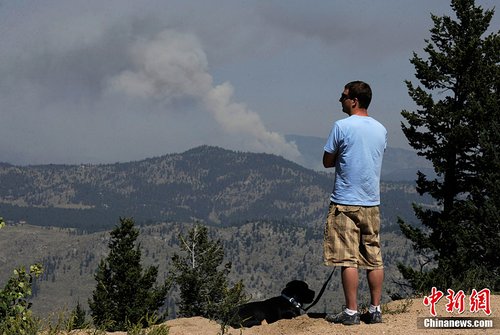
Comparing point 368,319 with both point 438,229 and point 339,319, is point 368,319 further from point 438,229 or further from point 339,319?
point 438,229

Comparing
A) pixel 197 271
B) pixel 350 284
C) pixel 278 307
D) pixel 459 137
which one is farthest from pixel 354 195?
pixel 197 271

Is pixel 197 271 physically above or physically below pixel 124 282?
above

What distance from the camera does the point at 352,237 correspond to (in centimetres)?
623

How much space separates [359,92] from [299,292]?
3.66 metres

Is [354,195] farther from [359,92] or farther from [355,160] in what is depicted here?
[359,92]

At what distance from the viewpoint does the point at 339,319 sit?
6.57 metres

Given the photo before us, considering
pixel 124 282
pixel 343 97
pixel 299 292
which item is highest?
pixel 343 97

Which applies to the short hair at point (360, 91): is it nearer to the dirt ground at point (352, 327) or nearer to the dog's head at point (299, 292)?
the dirt ground at point (352, 327)

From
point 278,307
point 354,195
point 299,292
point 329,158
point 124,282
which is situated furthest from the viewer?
point 124,282

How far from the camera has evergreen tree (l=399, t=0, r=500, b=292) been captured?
20.2 metres

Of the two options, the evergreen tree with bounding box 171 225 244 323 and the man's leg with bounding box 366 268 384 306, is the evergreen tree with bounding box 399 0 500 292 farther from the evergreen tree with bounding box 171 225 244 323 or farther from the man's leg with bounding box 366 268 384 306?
the evergreen tree with bounding box 171 225 244 323

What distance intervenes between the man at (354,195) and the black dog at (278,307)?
5.34ft

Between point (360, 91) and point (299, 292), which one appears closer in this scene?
point (360, 91)

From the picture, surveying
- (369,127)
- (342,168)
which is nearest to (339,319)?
(342,168)
